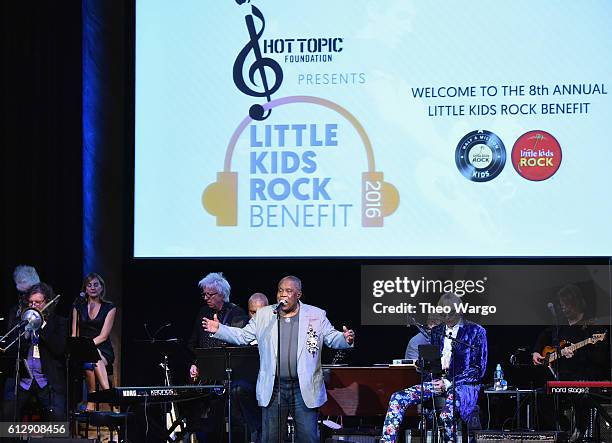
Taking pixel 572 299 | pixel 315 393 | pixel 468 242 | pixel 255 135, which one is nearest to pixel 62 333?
pixel 315 393

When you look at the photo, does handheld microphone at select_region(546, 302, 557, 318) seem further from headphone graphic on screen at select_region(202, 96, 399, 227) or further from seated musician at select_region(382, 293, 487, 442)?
headphone graphic on screen at select_region(202, 96, 399, 227)

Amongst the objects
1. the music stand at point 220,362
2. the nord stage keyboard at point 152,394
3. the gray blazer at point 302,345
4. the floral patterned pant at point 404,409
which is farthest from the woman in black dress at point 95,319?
the floral patterned pant at point 404,409

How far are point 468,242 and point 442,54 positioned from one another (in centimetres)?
185

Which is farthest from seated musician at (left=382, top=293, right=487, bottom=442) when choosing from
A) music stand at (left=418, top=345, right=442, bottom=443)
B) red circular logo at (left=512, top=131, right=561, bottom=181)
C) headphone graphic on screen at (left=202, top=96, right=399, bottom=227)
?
red circular logo at (left=512, top=131, right=561, bottom=181)

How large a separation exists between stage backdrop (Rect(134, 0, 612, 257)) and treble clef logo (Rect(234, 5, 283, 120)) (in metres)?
0.01

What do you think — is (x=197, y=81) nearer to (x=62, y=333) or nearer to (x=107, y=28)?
(x=107, y=28)

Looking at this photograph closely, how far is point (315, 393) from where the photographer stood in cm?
820

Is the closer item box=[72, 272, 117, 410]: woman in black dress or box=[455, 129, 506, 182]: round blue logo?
box=[72, 272, 117, 410]: woman in black dress

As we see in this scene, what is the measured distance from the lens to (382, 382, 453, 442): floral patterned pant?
8836 mm

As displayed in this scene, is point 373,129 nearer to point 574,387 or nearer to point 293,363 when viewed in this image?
point 293,363

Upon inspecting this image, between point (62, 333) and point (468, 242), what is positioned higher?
point (468, 242)

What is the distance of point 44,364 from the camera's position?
877cm

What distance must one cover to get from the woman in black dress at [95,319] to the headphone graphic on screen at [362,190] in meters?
1.45

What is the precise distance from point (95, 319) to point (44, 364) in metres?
1.23
